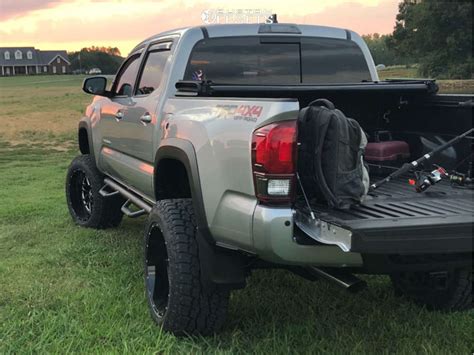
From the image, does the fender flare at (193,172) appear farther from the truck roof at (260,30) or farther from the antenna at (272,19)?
the antenna at (272,19)

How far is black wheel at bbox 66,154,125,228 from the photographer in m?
6.39

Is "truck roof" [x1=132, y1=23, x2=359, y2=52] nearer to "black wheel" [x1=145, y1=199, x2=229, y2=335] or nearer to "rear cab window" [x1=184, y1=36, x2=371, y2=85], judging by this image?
"rear cab window" [x1=184, y1=36, x2=371, y2=85]

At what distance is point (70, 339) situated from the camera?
3650mm

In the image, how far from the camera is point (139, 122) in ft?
15.5

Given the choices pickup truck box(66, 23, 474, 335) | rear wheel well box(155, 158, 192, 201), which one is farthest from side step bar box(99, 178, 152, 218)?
rear wheel well box(155, 158, 192, 201)

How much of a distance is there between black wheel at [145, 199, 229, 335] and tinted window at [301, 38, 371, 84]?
1.64 metres

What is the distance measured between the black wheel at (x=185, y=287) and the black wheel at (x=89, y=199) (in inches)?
106

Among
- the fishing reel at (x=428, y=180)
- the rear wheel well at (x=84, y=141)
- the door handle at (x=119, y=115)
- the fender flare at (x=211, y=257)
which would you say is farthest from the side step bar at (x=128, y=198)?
the fishing reel at (x=428, y=180)

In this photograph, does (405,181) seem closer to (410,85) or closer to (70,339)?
(410,85)

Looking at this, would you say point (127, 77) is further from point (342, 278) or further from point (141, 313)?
point (342, 278)

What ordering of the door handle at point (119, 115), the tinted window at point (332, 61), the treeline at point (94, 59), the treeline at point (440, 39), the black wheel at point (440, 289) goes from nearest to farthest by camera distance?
1. the black wheel at point (440, 289)
2. the tinted window at point (332, 61)
3. the door handle at point (119, 115)
4. the treeline at point (440, 39)
5. the treeline at point (94, 59)

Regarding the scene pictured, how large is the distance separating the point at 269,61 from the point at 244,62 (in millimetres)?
199

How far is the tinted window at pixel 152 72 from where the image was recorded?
15.3 feet

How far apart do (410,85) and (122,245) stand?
3.10 m
